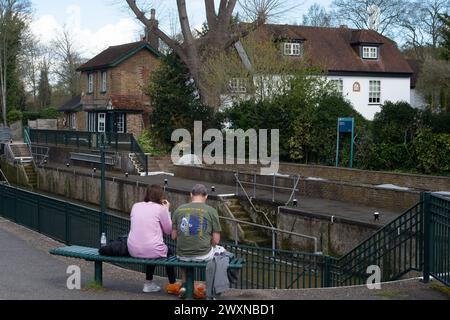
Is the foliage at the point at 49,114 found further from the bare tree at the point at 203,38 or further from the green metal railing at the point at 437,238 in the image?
the green metal railing at the point at 437,238

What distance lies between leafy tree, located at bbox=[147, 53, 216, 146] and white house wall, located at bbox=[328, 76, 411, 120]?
525 inches

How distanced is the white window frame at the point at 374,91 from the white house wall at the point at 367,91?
209 millimetres

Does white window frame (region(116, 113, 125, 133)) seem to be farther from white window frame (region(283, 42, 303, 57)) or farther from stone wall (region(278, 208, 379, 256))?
stone wall (region(278, 208, 379, 256))

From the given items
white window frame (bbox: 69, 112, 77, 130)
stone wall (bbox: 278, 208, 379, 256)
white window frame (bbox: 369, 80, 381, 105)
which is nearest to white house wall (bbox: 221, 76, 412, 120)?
white window frame (bbox: 369, 80, 381, 105)

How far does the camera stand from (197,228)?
A: 27.7 ft

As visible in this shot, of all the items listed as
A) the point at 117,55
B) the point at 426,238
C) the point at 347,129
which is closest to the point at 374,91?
the point at 117,55

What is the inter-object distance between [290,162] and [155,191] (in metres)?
22.4

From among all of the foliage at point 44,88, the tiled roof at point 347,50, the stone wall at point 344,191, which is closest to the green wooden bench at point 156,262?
the stone wall at point 344,191

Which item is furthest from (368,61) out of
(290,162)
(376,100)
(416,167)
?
(416,167)

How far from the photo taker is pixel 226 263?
8.49 meters

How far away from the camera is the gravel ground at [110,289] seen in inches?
349

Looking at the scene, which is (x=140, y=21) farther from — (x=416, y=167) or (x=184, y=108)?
(x=416, y=167)

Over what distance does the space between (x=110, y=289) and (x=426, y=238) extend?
435cm

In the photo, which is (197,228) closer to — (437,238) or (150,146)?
(437,238)
